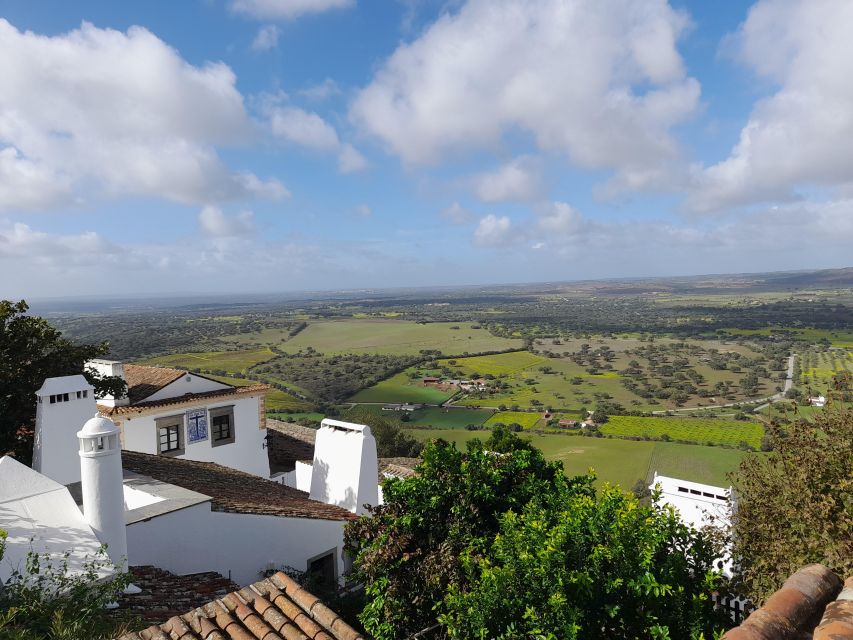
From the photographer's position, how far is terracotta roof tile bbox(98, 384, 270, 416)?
15.1 m

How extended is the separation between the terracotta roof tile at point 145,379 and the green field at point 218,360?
176 feet

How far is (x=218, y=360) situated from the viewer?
81.5 metres

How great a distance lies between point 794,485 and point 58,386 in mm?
13204

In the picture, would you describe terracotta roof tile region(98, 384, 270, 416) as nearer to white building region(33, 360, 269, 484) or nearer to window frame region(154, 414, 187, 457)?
white building region(33, 360, 269, 484)

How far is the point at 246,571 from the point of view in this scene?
9.58 meters

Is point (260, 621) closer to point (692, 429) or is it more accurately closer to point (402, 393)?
point (692, 429)

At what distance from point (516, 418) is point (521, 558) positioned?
49.1 metres

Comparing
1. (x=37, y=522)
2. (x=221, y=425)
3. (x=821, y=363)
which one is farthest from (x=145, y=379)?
(x=821, y=363)

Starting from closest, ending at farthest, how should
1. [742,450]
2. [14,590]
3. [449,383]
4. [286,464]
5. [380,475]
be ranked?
[14,590] < [380,475] < [286,464] < [742,450] < [449,383]

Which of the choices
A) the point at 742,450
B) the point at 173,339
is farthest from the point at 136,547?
the point at 173,339

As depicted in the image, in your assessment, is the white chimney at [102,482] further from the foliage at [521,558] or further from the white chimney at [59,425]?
the white chimney at [59,425]

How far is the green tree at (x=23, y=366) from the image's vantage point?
468 inches

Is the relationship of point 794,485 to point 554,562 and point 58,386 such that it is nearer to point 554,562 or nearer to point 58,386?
point 554,562

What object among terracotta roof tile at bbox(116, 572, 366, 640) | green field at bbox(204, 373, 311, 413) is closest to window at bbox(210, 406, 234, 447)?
terracotta roof tile at bbox(116, 572, 366, 640)
